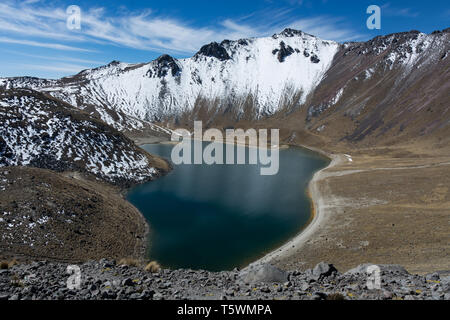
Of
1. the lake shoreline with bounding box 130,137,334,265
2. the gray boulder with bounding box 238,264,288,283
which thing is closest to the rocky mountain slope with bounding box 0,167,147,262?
the lake shoreline with bounding box 130,137,334,265

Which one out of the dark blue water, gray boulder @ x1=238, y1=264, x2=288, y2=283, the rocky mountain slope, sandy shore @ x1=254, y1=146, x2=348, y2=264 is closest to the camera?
gray boulder @ x1=238, y1=264, x2=288, y2=283

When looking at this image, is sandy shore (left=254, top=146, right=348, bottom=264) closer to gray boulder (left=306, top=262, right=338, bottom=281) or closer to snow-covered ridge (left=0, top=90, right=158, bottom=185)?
gray boulder (left=306, top=262, right=338, bottom=281)

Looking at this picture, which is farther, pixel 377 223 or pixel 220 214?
pixel 220 214

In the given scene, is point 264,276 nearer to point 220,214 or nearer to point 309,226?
point 309,226

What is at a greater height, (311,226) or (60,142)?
(60,142)

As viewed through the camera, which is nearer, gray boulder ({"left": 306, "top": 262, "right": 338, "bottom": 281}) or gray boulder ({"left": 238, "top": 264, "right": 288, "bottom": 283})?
gray boulder ({"left": 238, "top": 264, "right": 288, "bottom": 283})

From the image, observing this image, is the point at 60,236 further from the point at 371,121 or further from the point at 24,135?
the point at 371,121

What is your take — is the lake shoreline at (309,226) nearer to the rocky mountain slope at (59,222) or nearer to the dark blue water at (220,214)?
the dark blue water at (220,214)

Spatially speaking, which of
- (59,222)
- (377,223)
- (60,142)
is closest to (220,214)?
(377,223)
